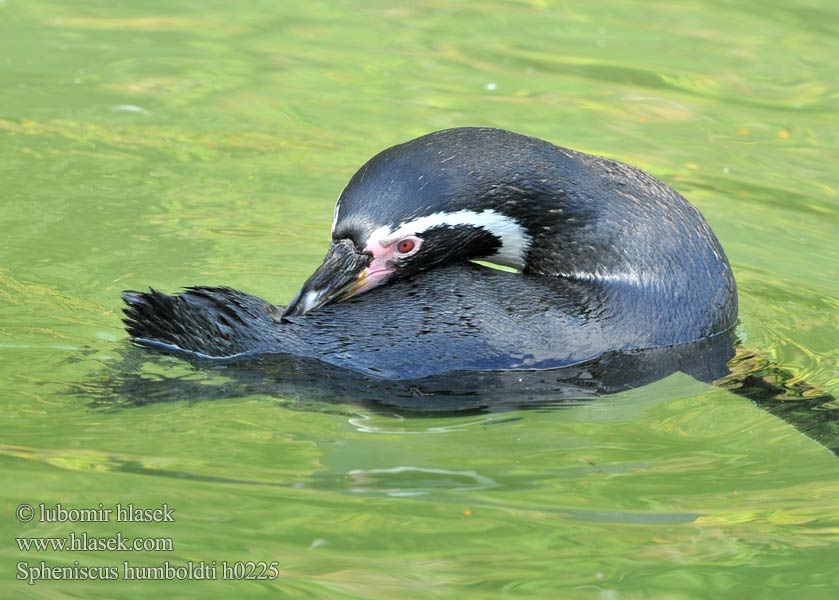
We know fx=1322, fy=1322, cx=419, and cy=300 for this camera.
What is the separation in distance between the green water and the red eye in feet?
2.37

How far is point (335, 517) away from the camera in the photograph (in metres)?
4.68

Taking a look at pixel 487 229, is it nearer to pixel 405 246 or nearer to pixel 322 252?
pixel 405 246

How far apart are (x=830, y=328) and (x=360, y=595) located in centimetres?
347

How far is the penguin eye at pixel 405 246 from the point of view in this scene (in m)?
5.59

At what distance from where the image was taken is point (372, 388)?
18.0 feet

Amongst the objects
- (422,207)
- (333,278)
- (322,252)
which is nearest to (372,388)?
(333,278)

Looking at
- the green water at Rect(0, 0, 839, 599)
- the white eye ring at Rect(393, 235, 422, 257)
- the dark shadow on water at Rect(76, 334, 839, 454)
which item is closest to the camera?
the green water at Rect(0, 0, 839, 599)

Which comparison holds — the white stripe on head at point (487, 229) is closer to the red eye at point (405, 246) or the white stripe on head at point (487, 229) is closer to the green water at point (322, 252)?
the red eye at point (405, 246)

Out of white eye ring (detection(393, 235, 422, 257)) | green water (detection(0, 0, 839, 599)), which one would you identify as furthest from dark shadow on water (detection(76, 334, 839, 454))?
white eye ring (detection(393, 235, 422, 257))

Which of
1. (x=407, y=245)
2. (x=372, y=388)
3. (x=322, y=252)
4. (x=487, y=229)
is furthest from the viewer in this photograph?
(x=322, y=252)

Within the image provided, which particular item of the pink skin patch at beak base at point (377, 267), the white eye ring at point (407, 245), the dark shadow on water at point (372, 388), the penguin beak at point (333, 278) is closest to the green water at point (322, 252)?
the dark shadow on water at point (372, 388)

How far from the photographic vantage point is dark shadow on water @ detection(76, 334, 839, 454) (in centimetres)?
545

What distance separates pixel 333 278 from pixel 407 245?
35 centimetres

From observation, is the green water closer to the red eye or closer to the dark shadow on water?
the dark shadow on water
